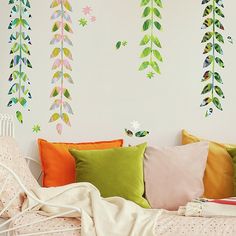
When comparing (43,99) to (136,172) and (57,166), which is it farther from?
(136,172)

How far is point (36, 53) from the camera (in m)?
3.11

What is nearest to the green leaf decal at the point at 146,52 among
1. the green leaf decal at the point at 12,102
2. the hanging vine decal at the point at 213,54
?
the hanging vine decal at the point at 213,54

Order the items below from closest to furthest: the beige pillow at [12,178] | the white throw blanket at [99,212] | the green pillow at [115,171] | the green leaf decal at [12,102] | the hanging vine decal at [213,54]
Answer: the white throw blanket at [99,212] → the beige pillow at [12,178] → the green pillow at [115,171] → the hanging vine decal at [213,54] → the green leaf decal at [12,102]

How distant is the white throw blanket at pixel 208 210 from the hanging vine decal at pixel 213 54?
31.5 inches

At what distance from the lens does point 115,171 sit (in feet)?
8.94

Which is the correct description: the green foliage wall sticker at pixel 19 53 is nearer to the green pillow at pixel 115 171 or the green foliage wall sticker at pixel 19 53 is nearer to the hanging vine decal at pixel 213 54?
the green pillow at pixel 115 171

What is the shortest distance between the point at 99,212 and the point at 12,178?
468 millimetres

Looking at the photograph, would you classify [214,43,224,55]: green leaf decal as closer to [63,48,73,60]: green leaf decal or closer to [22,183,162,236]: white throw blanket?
[63,48,73,60]: green leaf decal

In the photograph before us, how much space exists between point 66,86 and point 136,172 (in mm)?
766

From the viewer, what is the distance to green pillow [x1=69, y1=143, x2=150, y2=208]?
2.70 meters

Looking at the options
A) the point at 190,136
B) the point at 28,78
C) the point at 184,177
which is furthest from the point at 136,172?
the point at 28,78

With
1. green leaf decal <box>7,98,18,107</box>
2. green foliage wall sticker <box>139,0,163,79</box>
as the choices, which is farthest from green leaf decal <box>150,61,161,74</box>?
green leaf decal <box>7,98,18,107</box>

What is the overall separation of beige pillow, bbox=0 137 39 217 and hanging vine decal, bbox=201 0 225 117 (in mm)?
1184

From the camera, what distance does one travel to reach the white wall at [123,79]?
9.96 feet
